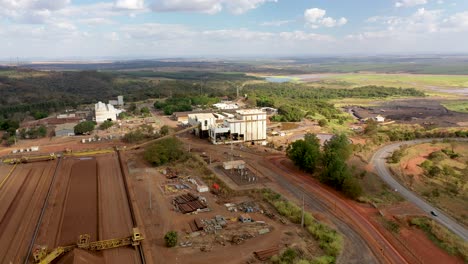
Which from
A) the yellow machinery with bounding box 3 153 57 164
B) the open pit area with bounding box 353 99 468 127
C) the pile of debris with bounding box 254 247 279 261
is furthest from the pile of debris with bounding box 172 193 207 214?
the open pit area with bounding box 353 99 468 127

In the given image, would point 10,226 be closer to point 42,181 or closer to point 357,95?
point 42,181

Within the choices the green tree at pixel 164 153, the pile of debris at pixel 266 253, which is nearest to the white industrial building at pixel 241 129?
the green tree at pixel 164 153

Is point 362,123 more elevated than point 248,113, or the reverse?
point 248,113

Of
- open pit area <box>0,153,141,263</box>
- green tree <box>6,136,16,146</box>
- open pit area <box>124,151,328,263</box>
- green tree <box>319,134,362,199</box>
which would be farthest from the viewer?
green tree <box>6,136,16,146</box>

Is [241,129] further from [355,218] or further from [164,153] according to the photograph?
[355,218]

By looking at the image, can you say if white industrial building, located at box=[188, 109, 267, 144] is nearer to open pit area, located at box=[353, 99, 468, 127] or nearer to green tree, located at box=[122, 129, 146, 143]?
green tree, located at box=[122, 129, 146, 143]

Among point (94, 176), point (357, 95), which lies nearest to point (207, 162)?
point (94, 176)

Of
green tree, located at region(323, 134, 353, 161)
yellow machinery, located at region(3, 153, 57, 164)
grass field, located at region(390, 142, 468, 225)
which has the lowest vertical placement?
grass field, located at region(390, 142, 468, 225)
